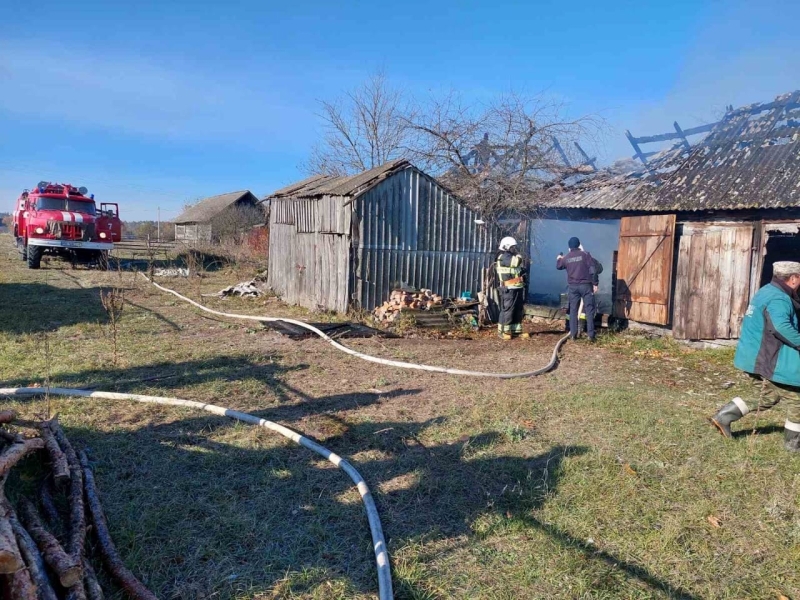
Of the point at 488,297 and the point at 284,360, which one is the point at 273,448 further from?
the point at 488,297

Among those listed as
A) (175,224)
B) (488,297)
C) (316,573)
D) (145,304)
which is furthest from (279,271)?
(175,224)

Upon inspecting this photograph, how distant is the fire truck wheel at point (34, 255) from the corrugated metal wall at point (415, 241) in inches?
535

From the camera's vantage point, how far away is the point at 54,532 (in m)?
2.95

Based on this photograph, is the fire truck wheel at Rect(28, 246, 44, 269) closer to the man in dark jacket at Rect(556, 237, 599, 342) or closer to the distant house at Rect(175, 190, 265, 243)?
the distant house at Rect(175, 190, 265, 243)

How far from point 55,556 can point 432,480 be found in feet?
8.00

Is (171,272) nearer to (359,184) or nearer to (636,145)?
(359,184)

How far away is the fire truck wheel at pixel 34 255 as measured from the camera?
18.1 meters

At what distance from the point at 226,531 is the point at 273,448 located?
1.20 metres

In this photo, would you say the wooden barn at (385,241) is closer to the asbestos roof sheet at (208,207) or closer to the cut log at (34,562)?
the cut log at (34,562)

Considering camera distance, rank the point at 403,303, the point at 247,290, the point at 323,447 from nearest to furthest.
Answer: the point at 323,447
the point at 403,303
the point at 247,290

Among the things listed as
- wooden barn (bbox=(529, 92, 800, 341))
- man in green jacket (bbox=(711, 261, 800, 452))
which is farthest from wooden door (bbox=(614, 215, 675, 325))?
man in green jacket (bbox=(711, 261, 800, 452))

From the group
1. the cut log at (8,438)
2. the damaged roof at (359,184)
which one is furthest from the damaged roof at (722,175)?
the cut log at (8,438)

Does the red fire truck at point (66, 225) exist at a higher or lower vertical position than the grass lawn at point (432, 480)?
higher

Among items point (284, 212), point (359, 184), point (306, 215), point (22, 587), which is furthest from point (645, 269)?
point (22, 587)
